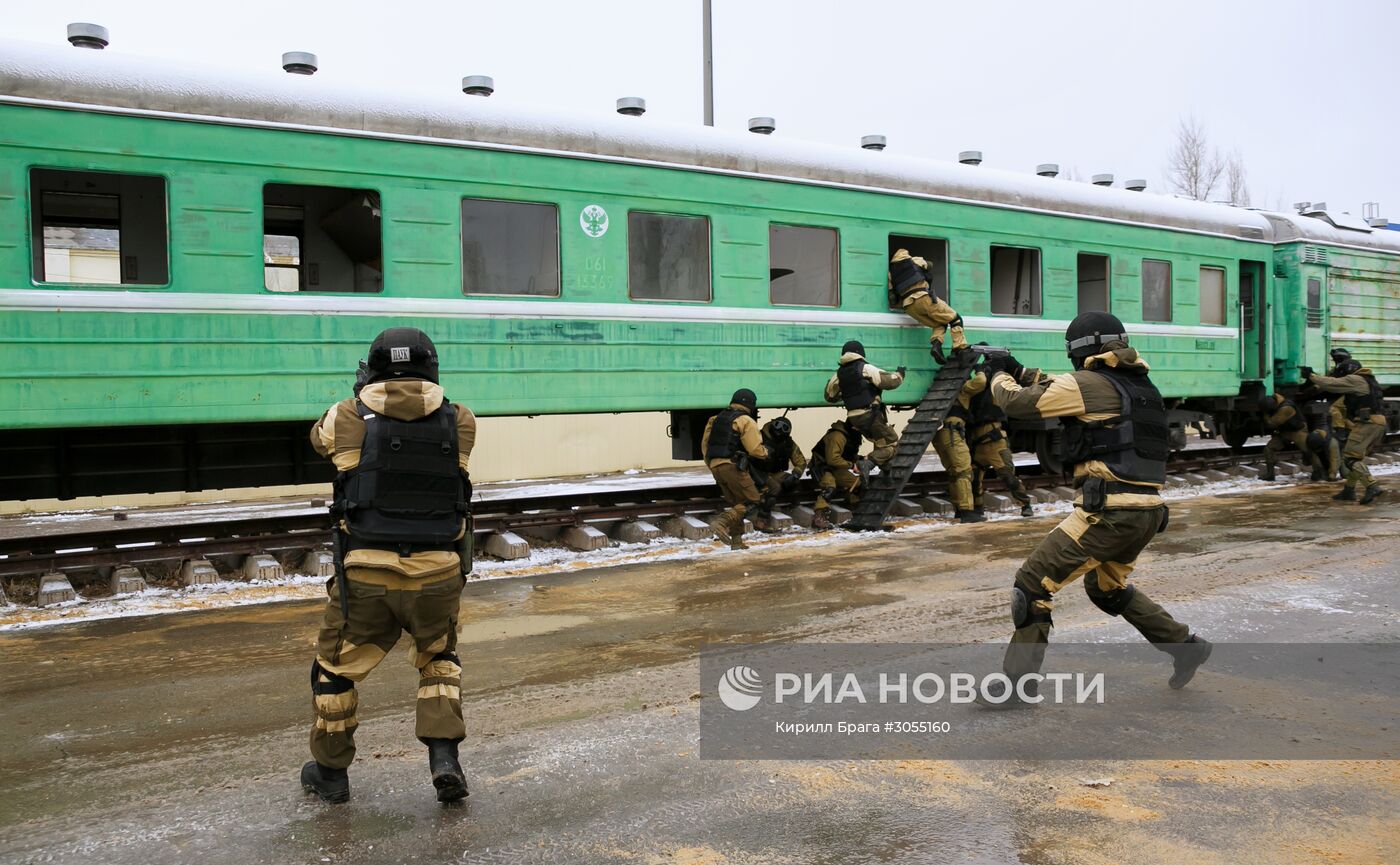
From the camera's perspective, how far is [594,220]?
29.6ft

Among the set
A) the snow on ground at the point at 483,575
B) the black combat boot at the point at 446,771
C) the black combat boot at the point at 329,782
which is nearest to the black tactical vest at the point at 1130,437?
the black combat boot at the point at 446,771

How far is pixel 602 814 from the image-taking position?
12.2 feet

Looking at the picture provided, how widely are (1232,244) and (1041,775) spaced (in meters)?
11.7

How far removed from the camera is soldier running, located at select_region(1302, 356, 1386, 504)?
1139 cm

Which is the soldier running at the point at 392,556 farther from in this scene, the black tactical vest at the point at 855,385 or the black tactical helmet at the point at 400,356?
the black tactical vest at the point at 855,385

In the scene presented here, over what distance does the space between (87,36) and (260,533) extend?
3.86m

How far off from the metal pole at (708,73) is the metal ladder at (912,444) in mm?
4933

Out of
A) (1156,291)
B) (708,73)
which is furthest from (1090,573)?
(708,73)

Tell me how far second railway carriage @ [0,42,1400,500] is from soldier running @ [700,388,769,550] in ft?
1.16

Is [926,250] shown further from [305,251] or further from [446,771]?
[446,771]

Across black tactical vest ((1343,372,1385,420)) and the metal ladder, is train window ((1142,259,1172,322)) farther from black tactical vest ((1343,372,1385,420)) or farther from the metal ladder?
the metal ladder

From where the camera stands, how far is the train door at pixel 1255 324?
46.4 feet

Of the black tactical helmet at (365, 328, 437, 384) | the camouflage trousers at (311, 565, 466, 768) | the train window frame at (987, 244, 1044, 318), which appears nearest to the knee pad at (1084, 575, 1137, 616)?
the camouflage trousers at (311, 565, 466, 768)

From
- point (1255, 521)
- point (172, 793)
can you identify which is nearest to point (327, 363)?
point (172, 793)
